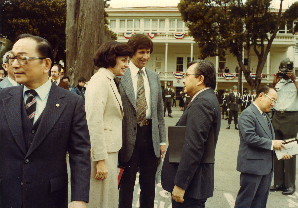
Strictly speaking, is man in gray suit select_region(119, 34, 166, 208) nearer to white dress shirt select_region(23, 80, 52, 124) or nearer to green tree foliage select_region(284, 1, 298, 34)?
white dress shirt select_region(23, 80, 52, 124)

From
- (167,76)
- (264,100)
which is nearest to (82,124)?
(264,100)

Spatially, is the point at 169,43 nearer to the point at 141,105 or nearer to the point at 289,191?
the point at 289,191

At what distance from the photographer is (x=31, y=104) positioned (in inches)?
66.1

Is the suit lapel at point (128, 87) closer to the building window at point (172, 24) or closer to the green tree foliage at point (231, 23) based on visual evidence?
the green tree foliage at point (231, 23)

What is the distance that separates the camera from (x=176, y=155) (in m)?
2.28

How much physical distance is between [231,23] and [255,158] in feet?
47.4

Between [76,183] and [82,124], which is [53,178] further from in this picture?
[82,124]

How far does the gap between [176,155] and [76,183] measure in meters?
0.90

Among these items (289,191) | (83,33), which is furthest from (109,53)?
(289,191)

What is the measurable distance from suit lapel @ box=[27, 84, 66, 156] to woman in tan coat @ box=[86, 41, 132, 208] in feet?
1.83

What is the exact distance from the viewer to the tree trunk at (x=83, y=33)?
555 cm

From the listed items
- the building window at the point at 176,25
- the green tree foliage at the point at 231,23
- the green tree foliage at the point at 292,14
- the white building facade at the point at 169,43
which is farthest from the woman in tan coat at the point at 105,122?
the building window at the point at 176,25

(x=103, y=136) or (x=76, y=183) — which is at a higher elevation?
(x=103, y=136)

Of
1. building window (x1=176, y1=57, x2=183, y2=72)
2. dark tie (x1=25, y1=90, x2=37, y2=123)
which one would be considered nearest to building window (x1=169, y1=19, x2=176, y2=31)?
building window (x1=176, y1=57, x2=183, y2=72)
